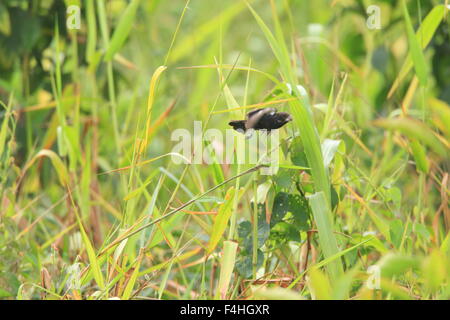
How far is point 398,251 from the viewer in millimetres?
1116

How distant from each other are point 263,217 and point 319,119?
1.44 feet

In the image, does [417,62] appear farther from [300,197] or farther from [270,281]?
[270,281]

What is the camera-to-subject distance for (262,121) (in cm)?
103

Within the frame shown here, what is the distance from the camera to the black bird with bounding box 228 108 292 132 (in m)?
1.03

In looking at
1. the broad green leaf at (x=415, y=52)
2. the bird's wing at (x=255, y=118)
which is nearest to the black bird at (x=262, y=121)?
the bird's wing at (x=255, y=118)

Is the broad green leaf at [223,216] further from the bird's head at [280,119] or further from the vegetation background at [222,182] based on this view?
the bird's head at [280,119]

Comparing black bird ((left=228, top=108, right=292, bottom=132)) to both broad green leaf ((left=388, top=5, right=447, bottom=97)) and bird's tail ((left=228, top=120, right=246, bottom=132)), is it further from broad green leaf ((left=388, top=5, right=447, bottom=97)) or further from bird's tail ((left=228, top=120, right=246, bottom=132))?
broad green leaf ((left=388, top=5, right=447, bottom=97))

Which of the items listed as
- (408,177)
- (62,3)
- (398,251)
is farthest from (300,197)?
(62,3)

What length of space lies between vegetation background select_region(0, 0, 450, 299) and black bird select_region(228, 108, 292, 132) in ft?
0.05

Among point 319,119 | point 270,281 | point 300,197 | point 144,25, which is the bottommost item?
point 270,281

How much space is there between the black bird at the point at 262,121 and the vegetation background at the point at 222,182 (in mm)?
16

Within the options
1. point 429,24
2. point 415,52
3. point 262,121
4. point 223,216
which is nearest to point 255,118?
point 262,121

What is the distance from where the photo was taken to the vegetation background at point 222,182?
104cm


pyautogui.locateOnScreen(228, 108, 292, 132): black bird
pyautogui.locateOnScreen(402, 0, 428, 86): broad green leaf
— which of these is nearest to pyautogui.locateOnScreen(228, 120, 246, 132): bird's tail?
pyautogui.locateOnScreen(228, 108, 292, 132): black bird
